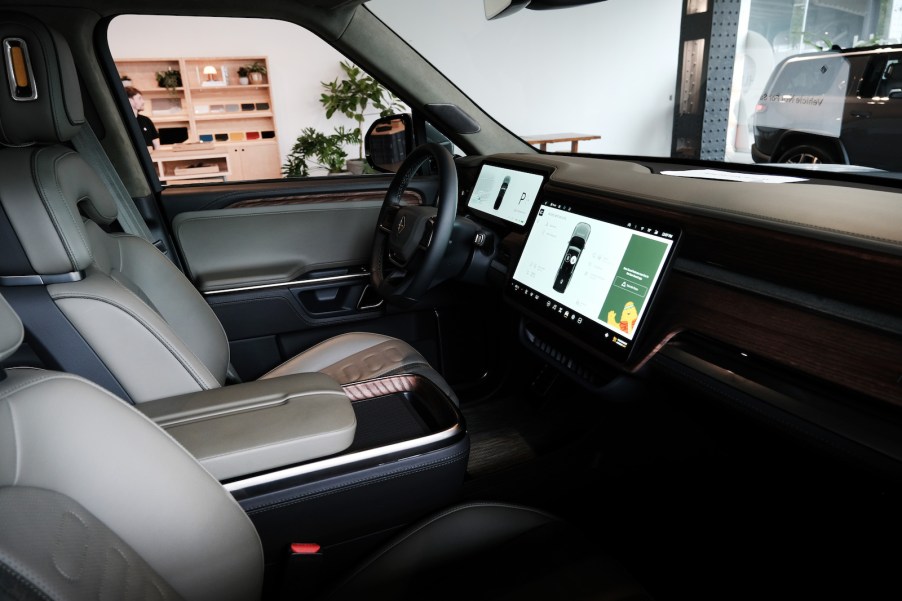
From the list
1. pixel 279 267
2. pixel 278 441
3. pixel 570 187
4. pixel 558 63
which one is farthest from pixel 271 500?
pixel 558 63

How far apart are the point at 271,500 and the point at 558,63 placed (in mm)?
4685

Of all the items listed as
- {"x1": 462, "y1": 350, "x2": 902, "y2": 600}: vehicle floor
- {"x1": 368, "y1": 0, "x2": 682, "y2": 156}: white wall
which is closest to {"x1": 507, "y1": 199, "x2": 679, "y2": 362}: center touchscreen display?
{"x1": 462, "y1": 350, "x2": 902, "y2": 600}: vehicle floor

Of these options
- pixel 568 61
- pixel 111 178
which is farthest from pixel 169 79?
pixel 111 178

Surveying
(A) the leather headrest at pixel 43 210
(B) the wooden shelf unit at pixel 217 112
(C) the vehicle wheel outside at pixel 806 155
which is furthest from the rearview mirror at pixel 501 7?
(B) the wooden shelf unit at pixel 217 112

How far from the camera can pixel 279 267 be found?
2.06 m

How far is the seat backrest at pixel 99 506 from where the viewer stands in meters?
0.55

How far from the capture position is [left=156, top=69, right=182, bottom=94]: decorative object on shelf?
541 centimetres

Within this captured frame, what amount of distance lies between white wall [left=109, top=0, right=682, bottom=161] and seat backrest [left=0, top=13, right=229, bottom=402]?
216 centimetres

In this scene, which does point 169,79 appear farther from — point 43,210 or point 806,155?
point 806,155

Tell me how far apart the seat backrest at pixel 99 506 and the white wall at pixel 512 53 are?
2.41m

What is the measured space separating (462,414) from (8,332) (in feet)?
2.65

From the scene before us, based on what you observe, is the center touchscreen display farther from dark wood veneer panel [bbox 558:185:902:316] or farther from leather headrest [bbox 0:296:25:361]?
leather headrest [bbox 0:296:25:361]

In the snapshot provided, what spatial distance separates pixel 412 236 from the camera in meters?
1.59

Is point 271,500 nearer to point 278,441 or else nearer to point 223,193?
point 278,441
